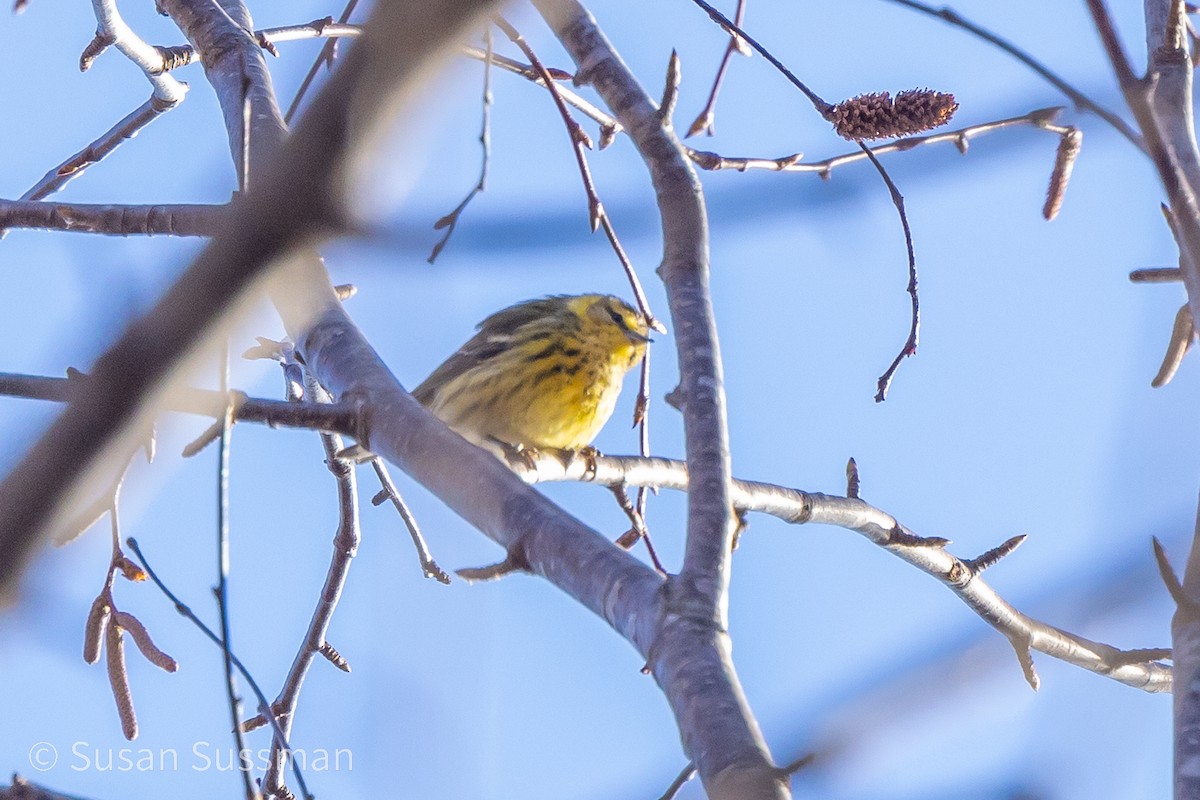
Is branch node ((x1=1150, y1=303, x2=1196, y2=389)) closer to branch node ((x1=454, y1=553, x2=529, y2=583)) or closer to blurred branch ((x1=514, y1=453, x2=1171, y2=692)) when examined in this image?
blurred branch ((x1=514, y1=453, x2=1171, y2=692))

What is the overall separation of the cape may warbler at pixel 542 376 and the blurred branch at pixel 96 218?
204 cm

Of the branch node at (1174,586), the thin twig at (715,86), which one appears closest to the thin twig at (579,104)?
the thin twig at (715,86)

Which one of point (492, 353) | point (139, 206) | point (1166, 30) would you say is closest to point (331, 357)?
point (139, 206)

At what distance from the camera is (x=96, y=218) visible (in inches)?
115

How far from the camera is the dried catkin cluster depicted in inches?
117

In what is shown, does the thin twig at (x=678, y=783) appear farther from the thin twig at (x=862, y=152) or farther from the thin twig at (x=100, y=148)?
the thin twig at (x=100, y=148)

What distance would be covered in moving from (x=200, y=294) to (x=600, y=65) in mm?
1837

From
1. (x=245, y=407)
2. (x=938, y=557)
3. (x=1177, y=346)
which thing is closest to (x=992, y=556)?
(x=938, y=557)

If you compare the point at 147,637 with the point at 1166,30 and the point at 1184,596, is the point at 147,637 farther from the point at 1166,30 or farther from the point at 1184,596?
the point at 1166,30

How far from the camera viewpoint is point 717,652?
1.55 m

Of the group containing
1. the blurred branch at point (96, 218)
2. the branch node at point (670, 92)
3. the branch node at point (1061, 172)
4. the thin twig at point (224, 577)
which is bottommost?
the thin twig at point (224, 577)

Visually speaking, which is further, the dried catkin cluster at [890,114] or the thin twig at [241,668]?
the dried catkin cluster at [890,114]

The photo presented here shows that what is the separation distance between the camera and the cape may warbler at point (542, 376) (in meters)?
4.88

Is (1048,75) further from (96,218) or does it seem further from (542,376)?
(542,376)
